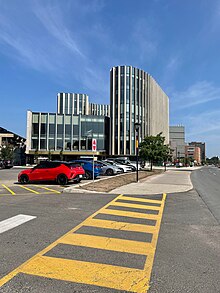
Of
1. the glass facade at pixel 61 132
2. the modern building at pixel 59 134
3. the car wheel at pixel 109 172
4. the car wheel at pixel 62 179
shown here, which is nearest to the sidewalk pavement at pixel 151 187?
the car wheel at pixel 62 179

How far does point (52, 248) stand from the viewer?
4883 mm

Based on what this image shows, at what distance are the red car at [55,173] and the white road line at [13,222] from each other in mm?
8283

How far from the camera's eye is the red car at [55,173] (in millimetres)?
15867

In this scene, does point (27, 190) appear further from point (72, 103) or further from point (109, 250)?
point (72, 103)

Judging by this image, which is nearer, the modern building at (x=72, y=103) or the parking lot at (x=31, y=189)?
the parking lot at (x=31, y=189)

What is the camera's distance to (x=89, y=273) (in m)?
3.82

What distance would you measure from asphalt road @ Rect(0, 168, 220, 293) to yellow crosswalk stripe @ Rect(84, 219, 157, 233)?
0.08 feet

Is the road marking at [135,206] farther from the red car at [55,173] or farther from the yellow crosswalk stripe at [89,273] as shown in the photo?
the red car at [55,173]

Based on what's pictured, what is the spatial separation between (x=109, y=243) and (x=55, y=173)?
11.4 m

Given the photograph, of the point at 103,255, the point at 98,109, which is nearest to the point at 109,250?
the point at 103,255

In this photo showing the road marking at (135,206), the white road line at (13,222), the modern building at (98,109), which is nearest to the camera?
the white road line at (13,222)

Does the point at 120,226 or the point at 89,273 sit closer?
the point at 89,273

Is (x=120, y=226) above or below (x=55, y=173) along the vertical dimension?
below

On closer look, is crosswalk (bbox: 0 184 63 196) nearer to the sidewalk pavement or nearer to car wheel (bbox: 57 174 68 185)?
the sidewalk pavement
